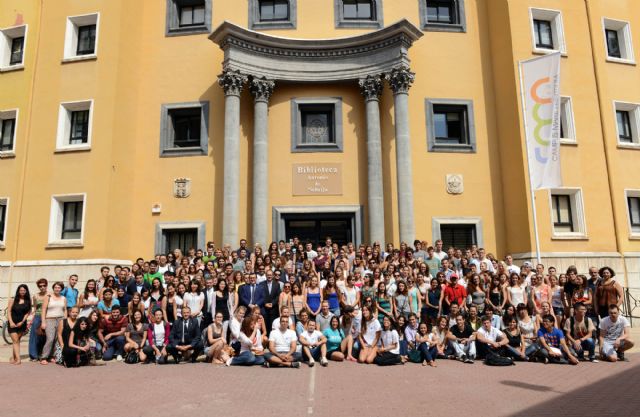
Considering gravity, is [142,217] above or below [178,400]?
above

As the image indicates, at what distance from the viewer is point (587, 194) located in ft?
54.9

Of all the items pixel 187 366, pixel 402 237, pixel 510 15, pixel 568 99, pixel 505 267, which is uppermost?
pixel 510 15

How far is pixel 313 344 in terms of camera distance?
987cm

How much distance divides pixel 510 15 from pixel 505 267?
1005cm

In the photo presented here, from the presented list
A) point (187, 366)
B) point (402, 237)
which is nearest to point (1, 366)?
point (187, 366)

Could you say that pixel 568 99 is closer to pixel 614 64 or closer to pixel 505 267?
pixel 614 64

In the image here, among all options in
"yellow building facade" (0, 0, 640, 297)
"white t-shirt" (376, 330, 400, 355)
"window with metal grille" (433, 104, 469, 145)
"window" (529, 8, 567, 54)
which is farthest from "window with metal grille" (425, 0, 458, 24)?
"white t-shirt" (376, 330, 400, 355)

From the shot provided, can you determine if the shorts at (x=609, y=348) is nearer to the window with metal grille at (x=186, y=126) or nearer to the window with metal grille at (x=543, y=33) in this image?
the window with metal grille at (x=543, y=33)

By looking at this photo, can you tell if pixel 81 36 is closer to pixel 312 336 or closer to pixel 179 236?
pixel 179 236

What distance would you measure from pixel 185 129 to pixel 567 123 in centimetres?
1388

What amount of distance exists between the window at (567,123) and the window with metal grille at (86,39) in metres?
17.1

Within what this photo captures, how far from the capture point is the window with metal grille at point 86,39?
17719 millimetres

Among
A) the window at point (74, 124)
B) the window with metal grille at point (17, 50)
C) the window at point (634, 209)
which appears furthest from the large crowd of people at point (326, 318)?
the window with metal grille at point (17, 50)

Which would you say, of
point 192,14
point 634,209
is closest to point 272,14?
point 192,14
